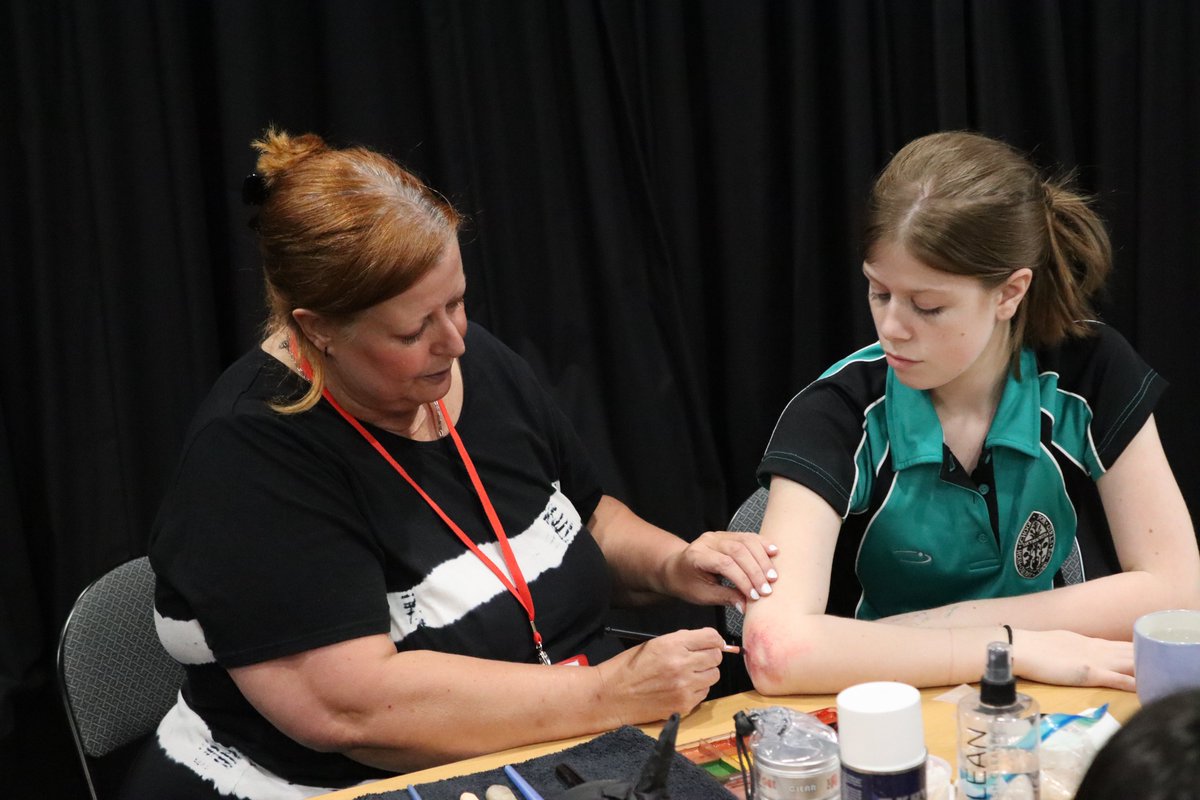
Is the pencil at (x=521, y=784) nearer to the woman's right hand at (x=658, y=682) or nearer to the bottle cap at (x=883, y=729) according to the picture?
the woman's right hand at (x=658, y=682)

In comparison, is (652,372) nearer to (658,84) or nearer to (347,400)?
(658,84)

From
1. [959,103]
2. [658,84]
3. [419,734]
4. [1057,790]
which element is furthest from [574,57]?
[1057,790]

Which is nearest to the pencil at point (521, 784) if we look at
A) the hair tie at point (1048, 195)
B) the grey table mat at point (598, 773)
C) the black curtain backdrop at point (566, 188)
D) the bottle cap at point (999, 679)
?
the grey table mat at point (598, 773)

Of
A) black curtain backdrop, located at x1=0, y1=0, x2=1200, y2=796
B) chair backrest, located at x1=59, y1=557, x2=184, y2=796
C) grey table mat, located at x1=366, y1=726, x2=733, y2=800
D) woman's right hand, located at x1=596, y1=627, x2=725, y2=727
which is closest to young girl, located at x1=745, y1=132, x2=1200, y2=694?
woman's right hand, located at x1=596, y1=627, x2=725, y2=727

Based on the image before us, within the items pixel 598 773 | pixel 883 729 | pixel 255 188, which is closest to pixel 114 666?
pixel 255 188

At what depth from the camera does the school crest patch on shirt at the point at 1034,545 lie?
1.88 metres

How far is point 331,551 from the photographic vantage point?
1.57 meters

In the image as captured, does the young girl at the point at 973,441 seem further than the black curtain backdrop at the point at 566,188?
No

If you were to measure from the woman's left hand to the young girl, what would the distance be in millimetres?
26

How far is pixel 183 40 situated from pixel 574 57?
0.84 m

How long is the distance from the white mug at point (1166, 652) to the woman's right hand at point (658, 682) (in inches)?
18.9

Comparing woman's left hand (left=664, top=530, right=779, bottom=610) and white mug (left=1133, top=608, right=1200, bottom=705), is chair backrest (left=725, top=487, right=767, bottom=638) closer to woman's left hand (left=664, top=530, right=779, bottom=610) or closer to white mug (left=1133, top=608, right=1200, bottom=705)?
woman's left hand (left=664, top=530, right=779, bottom=610)

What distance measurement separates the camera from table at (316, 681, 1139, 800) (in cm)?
142

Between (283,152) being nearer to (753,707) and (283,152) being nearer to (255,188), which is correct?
(255,188)
